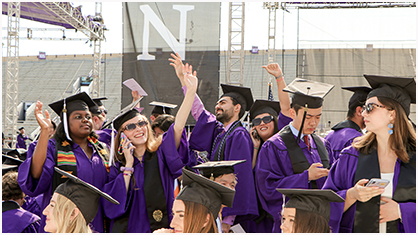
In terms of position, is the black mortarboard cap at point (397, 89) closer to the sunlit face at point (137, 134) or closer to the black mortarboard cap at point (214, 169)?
the black mortarboard cap at point (214, 169)

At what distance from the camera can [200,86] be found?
8.68 m

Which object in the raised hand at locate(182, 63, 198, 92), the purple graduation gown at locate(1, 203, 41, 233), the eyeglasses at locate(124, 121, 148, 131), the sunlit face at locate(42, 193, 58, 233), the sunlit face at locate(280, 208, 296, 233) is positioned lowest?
the purple graduation gown at locate(1, 203, 41, 233)

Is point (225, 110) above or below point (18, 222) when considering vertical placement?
above

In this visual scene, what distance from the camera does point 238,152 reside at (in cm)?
384

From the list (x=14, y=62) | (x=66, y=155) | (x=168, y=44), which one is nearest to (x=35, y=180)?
(x=66, y=155)

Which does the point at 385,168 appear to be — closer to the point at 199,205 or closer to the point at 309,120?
the point at 309,120

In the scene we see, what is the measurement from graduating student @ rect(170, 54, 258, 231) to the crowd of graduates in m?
0.01

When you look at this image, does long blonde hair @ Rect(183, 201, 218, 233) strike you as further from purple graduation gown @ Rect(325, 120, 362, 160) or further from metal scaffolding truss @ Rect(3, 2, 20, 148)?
metal scaffolding truss @ Rect(3, 2, 20, 148)

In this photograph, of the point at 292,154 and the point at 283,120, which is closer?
the point at 292,154

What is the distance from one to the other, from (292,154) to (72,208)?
1.71 m

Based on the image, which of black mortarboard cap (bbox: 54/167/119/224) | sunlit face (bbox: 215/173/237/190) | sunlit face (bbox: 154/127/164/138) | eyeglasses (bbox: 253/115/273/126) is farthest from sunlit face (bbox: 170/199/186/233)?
sunlit face (bbox: 154/127/164/138)

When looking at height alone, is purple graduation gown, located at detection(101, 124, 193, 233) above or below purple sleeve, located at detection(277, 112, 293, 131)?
below

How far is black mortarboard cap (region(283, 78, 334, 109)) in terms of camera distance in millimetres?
3244

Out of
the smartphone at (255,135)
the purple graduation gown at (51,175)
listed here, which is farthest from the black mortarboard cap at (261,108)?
the purple graduation gown at (51,175)
